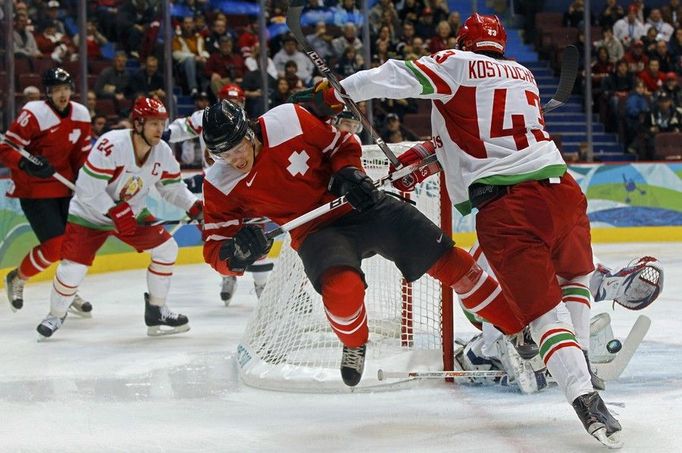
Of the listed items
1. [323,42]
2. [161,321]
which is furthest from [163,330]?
[323,42]

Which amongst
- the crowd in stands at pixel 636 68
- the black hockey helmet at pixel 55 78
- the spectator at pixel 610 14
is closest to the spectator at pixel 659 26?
the crowd in stands at pixel 636 68

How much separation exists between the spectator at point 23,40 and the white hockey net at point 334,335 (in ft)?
12.2

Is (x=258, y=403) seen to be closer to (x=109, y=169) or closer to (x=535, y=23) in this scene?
(x=109, y=169)

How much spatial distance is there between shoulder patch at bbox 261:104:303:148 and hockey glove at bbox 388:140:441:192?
1.27 feet

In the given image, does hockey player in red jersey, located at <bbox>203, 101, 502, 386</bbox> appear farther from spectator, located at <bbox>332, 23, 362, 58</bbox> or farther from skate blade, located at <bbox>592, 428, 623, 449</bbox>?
spectator, located at <bbox>332, 23, 362, 58</bbox>

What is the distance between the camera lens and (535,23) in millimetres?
10898

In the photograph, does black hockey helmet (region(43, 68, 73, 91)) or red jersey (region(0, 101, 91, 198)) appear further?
red jersey (region(0, 101, 91, 198))

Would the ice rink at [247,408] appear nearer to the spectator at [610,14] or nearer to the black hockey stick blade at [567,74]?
the black hockey stick blade at [567,74]

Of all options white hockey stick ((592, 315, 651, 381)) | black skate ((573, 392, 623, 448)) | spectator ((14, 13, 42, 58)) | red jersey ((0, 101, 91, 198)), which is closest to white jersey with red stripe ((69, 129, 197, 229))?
red jersey ((0, 101, 91, 198))

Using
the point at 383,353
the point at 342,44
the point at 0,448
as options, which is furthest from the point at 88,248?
the point at 342,44

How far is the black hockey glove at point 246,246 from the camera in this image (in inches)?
123

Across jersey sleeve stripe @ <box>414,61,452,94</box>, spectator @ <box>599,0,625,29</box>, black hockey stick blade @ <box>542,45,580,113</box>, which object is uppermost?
jersey sleeve stripe @ <box>414,61,452,94</box>

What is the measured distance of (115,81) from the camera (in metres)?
8.05

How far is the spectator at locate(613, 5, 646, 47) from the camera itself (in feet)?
34.9
